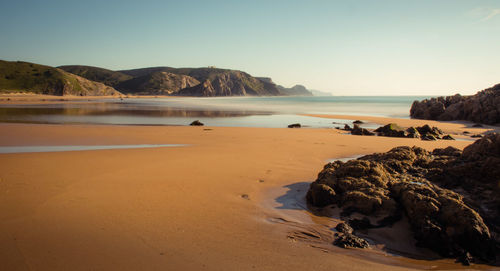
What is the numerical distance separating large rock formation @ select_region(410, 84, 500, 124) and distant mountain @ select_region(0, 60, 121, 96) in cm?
10797

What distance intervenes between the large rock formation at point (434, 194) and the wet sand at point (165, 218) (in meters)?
0.36

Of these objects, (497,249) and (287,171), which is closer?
(497,249)

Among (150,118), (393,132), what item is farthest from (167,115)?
(393,132)

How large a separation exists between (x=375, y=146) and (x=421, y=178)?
690cm

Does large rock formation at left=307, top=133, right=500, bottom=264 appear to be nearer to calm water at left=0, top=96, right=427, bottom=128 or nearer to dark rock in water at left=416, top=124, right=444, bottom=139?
dark rock in water at left=416, top=124, right=444, bottom=139

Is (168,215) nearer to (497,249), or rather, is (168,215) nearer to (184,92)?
(497,249)

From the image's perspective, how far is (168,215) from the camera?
460 centimetres

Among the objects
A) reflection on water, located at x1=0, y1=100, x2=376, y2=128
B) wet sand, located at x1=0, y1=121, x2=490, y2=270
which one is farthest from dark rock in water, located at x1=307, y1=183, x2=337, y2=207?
reflection on water, located at x1=0, y1=100, x2=376, y2=128

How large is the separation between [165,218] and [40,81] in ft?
408

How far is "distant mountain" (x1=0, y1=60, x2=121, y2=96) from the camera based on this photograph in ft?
314

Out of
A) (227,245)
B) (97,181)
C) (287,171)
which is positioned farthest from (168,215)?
(287,171)

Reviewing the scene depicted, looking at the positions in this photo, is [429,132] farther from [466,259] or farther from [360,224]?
[466,259]

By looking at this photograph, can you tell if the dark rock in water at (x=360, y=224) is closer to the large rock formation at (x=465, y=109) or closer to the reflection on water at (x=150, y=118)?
the reflection on water at (x=150, y=118)

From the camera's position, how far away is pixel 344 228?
417 cm
